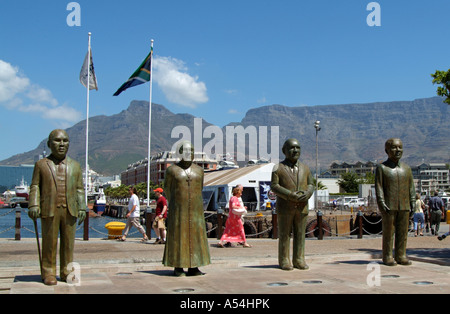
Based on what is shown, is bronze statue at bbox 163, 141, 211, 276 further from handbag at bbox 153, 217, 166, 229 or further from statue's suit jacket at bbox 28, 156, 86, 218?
handbag at bbox 153, 217, 166, 229

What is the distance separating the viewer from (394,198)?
29.7 ft

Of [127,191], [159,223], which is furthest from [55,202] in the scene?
[127,191]

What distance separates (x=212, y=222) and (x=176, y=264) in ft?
53.6

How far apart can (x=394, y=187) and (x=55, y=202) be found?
19.2 feet

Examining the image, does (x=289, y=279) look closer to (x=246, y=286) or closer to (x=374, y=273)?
(x=246, y=286)

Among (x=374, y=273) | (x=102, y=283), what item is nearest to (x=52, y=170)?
(x=102, y=283)

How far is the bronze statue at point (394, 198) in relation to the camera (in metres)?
9.05

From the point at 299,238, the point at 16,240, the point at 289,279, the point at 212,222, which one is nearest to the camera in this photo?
the point at 289,279

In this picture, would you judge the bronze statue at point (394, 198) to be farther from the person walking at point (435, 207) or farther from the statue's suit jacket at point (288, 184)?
the person walking at point (435, 207)

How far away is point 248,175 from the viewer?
3422cm

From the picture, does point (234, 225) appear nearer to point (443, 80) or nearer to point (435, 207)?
point (443, 80)

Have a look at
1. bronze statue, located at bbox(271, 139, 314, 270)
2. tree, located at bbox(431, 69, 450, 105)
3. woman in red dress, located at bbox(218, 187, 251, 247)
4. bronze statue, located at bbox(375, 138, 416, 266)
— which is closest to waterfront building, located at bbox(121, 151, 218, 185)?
woman in red dress, located at bbox(218, 187, 251, 247)
